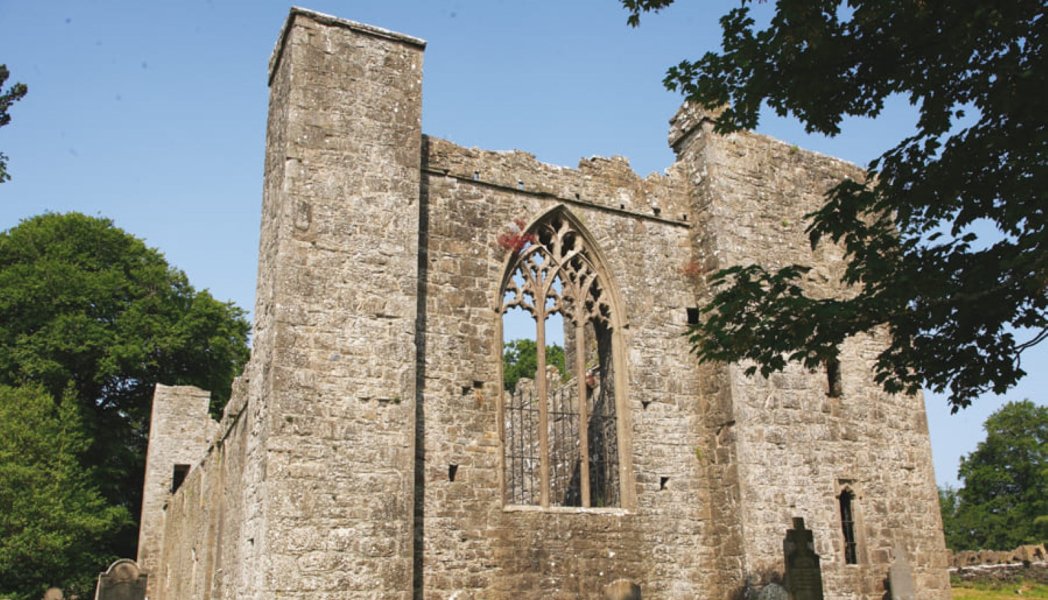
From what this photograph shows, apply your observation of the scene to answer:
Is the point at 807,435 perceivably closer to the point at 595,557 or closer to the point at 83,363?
the point at 595,557

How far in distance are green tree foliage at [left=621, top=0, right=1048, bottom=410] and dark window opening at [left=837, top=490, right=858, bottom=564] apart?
5107mm

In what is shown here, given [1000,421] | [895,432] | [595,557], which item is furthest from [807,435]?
[1000,421]

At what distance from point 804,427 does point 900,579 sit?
2.34m

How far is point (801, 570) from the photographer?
9906 mm

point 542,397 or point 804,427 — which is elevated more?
point 542,397

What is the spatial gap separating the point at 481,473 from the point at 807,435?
15.0 ft

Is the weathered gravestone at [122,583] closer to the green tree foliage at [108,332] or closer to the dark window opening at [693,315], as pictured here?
the dark window opening at [693,315]

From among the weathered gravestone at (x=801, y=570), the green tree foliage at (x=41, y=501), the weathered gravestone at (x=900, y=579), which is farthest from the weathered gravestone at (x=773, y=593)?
the green tree foliage at (x=41, y=501)

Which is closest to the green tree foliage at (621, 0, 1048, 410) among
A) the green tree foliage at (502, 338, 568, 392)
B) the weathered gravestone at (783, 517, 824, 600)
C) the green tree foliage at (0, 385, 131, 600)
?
the weathered gravestone at (783, 517, 824, 600)

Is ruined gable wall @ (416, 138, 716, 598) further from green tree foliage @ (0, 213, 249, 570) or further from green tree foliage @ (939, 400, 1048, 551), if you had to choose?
green tree foliage @ (939, 400, 1048, 551)

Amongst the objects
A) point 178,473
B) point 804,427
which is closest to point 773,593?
point 804,427

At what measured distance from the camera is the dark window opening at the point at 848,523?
11.8m

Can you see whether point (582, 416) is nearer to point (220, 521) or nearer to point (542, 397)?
point (542, 397)

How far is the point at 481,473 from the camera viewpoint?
1009 cm
